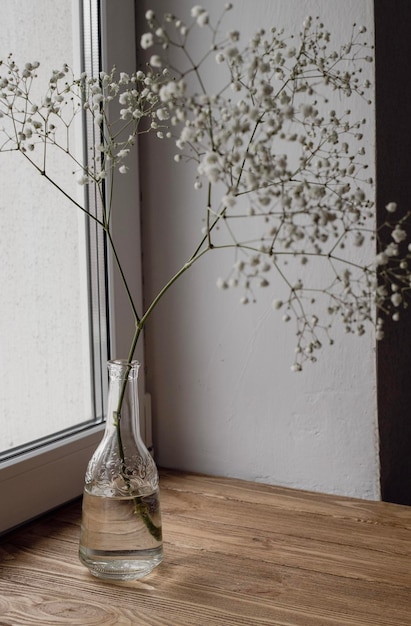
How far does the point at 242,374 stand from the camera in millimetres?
1241

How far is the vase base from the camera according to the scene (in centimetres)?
87

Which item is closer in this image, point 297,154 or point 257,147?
point 257,147

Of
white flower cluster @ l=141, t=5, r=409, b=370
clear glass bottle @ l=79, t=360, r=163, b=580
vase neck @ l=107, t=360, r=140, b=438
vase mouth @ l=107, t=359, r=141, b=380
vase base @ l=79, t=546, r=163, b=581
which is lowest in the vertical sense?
vase base @ l=79, t=546, r=163, b=581

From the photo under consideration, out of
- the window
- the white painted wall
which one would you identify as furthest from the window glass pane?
the white painted wall

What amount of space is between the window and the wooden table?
95 mm

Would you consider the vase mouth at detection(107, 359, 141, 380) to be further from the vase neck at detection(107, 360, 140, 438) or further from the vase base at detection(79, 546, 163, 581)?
the vase base at detection(79, 546, 163, 581)

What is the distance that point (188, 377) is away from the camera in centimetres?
129

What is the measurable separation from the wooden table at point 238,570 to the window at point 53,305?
0.31ft

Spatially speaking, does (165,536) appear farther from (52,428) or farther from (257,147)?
(257,147)

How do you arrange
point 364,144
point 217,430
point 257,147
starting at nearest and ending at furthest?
point 257,147 < point 364,144 < point 217,430

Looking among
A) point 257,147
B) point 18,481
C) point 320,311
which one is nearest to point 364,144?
point 320,311

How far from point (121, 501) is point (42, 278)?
0.41m

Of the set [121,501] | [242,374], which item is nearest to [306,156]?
[242,374]

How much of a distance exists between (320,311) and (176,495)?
0.39 m
